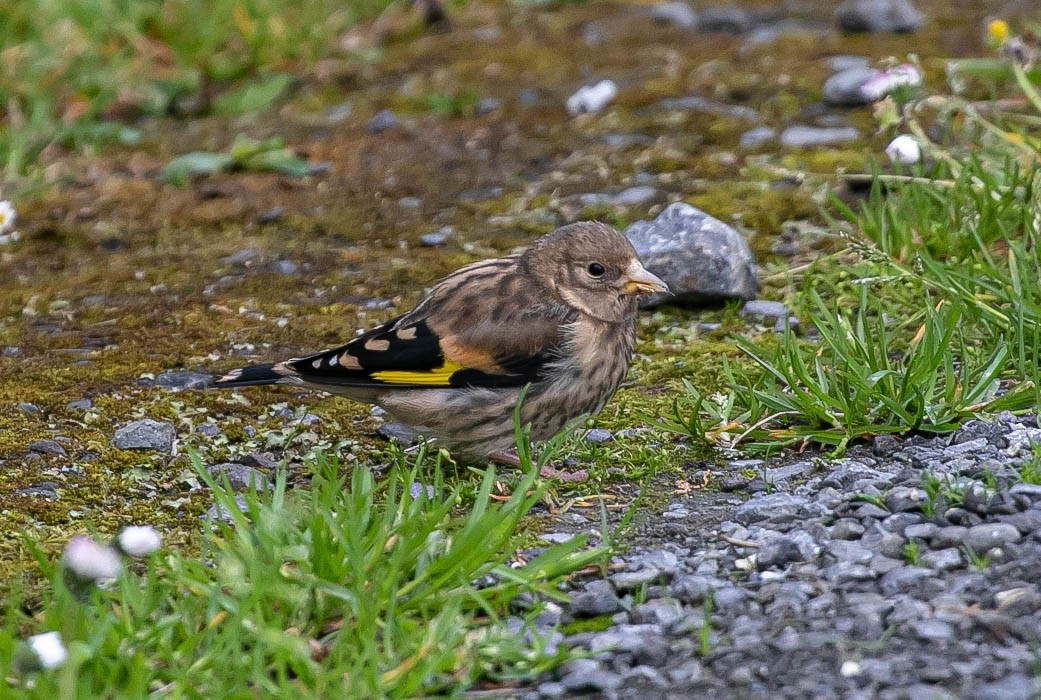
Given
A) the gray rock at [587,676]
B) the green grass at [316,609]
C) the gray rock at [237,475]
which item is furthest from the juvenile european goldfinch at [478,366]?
the gray rock at [587,676]

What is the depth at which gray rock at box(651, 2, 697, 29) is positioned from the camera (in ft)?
31.4

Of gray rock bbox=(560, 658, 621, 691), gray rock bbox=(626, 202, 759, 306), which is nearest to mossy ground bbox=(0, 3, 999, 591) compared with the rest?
gray rock bbox=(626, 202, 759, 306)

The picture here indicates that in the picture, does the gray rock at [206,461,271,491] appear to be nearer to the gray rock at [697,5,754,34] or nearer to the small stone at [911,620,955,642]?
the small stone at [911,620,955,642]

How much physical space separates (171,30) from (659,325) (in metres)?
4.34

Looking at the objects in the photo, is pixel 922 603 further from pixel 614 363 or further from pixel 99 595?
pixel 99 595

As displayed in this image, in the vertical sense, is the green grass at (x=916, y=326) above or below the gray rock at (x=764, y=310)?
above

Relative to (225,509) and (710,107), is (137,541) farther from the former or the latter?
(710,107)

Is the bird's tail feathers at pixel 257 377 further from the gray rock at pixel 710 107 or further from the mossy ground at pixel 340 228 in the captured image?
the gray rock at pixel 710 107

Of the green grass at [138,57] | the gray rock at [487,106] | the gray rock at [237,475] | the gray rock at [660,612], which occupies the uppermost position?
the green grass at [138,57]

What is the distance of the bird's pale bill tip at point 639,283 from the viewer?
5.29 m

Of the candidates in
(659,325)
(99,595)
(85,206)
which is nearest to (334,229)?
(85,206)

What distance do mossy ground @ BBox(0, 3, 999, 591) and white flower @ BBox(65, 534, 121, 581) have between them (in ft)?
1.64

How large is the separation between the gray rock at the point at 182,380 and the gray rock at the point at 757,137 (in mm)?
3394

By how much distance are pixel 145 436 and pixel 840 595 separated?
2.53 m
